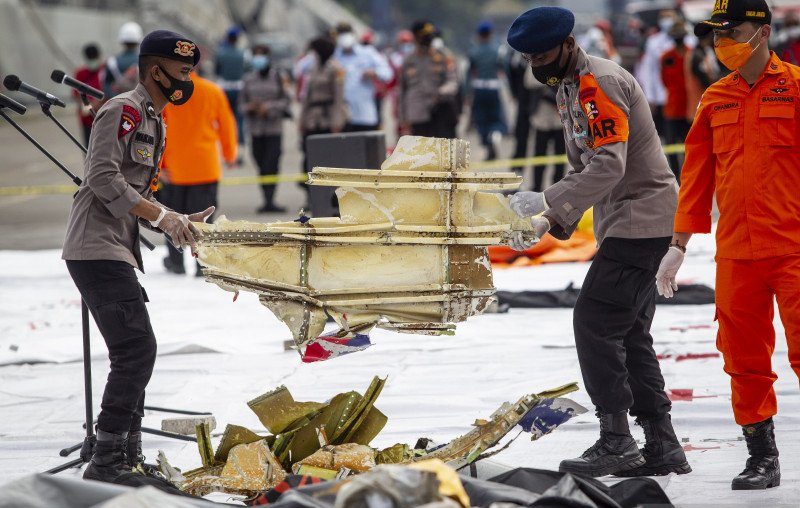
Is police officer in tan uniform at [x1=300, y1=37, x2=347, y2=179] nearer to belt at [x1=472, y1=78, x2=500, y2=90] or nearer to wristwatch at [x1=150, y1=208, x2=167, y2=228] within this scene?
belt at [x1=472, y1=78, x2=500, y2=90]

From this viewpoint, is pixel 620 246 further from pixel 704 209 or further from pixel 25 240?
pixel 25 240

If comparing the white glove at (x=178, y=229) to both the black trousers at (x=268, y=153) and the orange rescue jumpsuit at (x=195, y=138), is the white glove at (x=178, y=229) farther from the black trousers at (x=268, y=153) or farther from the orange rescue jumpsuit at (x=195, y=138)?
the black trousers at (x=268, y=153)

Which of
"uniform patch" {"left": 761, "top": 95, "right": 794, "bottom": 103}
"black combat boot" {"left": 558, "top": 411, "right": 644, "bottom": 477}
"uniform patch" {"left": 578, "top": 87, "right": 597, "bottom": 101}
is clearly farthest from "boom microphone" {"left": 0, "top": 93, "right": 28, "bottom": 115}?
"uniform patch" {"left": 761, "top": 95, "right": 794, "bottom": 103}

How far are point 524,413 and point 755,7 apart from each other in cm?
173

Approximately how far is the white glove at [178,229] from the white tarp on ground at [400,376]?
1169mm

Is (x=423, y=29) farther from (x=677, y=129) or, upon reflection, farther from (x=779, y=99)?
(x=779, y=99)

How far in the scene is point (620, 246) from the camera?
4945mm

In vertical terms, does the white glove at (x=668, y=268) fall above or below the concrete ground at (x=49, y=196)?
above

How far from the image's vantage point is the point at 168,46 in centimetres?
498

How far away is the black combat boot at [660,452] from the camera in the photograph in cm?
504

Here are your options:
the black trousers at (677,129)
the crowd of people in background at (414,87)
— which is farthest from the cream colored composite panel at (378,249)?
the black trousers at (677,129)

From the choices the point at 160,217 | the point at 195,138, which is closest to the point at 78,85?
the point at 160,217

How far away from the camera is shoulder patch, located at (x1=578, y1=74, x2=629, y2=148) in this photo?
4.70m

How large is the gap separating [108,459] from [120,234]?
2.89 ft
